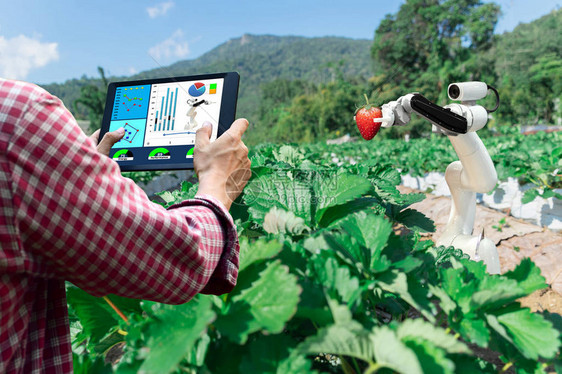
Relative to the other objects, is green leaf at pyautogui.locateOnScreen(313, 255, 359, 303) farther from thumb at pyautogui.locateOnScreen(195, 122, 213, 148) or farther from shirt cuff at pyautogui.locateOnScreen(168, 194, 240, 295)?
thumb at pyautogui.locateOnScreen(195, 122, 213, 148)

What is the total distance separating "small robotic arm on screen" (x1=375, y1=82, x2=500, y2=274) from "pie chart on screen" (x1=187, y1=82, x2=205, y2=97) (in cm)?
91

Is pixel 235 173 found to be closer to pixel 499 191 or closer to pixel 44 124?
pixel 44 124

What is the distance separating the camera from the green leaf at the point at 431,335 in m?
0.58

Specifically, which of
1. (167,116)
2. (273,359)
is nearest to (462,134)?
(167,116)

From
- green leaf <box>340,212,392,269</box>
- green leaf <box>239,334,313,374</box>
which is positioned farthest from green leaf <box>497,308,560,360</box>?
green leaf <box>239,334,313,374</box>

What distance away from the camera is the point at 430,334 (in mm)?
605

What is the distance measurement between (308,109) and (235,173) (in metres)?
56.3

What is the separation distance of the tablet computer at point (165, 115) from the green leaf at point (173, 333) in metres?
0.64

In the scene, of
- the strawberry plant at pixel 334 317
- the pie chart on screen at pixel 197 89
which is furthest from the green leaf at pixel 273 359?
the pie chart on screen at pixel 197 89

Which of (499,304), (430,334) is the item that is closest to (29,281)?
(430,334)

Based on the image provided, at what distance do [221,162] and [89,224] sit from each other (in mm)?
492

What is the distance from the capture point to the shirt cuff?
824mm

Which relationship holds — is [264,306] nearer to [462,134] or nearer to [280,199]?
[280,199]

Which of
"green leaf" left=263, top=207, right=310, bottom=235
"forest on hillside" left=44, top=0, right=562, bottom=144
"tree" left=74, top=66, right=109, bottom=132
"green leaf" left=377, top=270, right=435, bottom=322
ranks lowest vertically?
"green leaf" left=377, top=270, right=435, bottom=322
